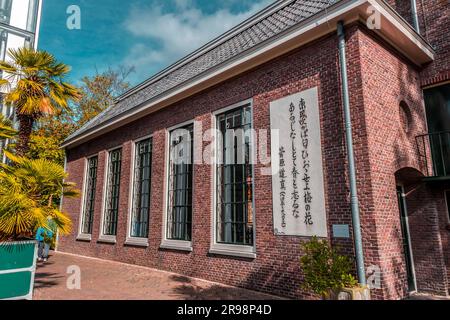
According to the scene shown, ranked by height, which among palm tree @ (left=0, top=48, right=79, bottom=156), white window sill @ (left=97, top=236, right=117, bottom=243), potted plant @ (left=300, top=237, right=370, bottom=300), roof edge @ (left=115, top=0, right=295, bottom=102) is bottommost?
potted plant @ (left=300, top=237, right=370, bottom=300)

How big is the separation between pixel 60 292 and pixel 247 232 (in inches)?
182


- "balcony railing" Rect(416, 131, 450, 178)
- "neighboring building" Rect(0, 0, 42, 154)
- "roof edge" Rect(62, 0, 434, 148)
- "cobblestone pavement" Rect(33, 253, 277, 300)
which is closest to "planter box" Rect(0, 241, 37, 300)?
"cobblestone pavement" Rect(33, 253, 277, 300)

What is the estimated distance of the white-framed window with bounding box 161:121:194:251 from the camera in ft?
32.8

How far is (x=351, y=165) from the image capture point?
618 centimetres

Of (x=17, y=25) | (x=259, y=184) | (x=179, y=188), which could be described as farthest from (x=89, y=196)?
(x=259, y=184)

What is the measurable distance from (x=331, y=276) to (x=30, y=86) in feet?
27.0

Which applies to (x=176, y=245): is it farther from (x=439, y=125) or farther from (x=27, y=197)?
(x=439, y=125)

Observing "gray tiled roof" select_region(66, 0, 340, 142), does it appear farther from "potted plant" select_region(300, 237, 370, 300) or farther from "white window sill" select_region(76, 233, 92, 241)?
"white window sill" select_region(76, 233, 92, 241)

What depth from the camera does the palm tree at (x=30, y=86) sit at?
7.85 m

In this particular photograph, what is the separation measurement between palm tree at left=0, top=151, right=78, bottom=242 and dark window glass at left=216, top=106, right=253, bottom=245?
3981 millimetres

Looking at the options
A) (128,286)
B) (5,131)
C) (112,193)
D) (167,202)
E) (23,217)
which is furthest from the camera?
(112,193)
